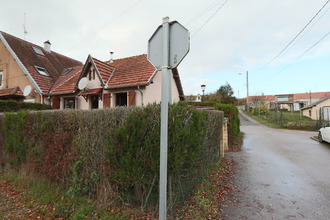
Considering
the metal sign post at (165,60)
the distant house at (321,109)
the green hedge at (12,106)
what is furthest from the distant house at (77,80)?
the distant house at (321,109)

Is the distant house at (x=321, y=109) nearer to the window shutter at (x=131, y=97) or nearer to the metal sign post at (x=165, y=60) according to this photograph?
the window shutter at (x=131, y=97)

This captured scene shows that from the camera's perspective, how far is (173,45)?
81.6 inches

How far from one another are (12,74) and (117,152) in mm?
17468

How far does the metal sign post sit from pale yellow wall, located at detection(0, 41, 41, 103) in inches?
617

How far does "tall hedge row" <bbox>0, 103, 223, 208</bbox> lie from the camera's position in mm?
2793

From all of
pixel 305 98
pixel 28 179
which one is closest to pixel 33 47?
pixel 28 179

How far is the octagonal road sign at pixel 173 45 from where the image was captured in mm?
1973

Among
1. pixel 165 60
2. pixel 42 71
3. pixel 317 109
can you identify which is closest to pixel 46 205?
pixel 165 60

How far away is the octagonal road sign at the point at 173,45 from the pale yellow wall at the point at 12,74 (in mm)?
15471

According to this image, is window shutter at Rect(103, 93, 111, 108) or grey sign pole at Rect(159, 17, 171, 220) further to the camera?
window shutter at Rect(103, 93, 111, 108)

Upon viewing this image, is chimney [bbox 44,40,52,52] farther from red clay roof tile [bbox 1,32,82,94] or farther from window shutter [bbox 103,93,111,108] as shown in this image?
window shutter [bbox 103,93,111,108]

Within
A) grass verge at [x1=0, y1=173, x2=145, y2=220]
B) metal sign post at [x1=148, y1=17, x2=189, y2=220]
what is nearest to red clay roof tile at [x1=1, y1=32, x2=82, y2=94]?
grass verge at [x1=0, y1=173, x2=145, y2=220]

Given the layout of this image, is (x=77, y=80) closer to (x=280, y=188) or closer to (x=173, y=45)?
(x=173, y=45)

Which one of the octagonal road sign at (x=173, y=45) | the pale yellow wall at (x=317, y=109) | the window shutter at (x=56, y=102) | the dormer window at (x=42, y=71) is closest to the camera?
the octagonal road sign at (x=173, y=45)
